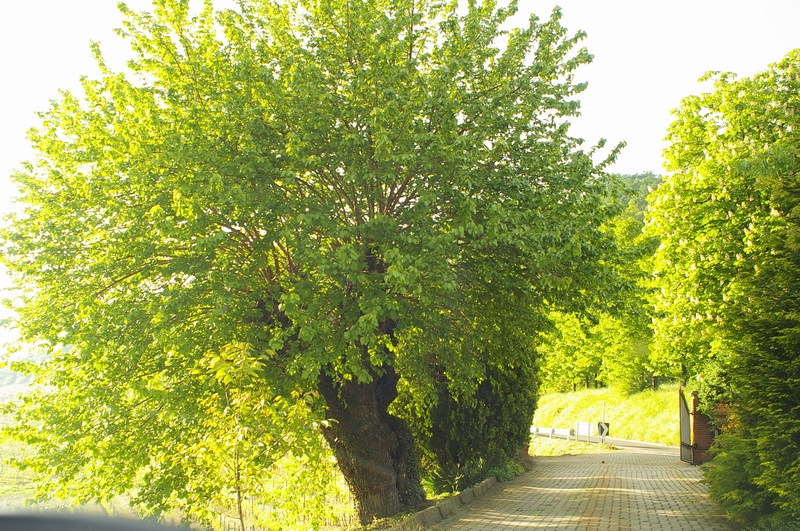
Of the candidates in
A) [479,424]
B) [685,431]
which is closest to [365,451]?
[479,424]

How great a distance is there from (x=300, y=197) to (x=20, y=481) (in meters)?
7.33

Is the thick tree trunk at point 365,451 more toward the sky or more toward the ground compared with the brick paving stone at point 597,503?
more toward the sky

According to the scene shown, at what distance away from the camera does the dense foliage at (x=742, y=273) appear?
9727mm

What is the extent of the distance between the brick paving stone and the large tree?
4.00 meters

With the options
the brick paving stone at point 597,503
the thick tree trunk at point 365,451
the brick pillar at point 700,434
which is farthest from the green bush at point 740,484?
the brick pillar at point 700,434

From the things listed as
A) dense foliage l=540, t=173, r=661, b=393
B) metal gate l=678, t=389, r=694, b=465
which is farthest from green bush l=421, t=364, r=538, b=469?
metal gate l=678, t=389, r=694, b=465

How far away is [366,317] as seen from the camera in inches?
387

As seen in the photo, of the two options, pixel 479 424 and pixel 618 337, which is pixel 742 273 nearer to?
pixel 479 424

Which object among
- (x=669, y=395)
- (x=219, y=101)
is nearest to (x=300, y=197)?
(x=219, y=101)

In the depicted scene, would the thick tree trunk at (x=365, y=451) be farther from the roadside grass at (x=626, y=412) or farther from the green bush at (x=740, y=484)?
the roadside grass at (x=626, y=412)

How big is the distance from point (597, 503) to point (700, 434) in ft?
33.9

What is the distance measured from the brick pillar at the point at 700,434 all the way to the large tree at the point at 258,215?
12.4 m

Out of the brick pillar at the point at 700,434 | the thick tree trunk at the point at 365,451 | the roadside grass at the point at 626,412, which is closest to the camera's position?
the thick tree trunk at the point at 365,451

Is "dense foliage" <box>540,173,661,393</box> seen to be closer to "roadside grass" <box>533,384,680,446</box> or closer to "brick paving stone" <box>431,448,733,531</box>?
"roadside grass" <box>533,384,680,446</box>
